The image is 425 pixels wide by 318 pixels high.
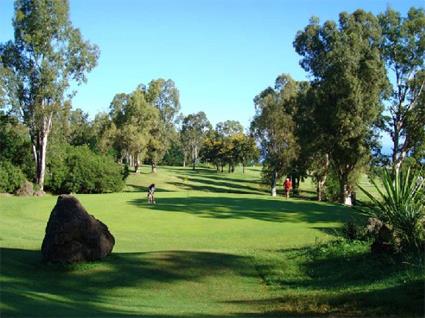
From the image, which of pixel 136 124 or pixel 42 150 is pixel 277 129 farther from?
pixel 42 150

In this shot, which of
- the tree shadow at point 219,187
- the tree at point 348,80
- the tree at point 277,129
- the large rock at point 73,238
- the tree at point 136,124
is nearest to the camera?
the large rock at point 73,238

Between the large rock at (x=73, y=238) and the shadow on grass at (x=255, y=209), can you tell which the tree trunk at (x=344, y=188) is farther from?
the large rock at (x=73, y=238)

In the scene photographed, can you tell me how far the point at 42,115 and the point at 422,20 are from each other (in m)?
37.1

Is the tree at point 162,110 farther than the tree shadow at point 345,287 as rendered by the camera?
Yes

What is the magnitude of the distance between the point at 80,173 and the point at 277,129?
2470 centimetres

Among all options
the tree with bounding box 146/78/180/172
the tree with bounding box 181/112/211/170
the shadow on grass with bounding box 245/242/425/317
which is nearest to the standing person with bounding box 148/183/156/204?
the shadow on grass with bounding box 245/242/425/317

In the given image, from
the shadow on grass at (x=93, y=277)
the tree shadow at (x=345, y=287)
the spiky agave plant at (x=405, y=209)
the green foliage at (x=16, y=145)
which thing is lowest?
the shadow on grass at (x=93, y=277)

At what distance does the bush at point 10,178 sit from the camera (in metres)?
44.4

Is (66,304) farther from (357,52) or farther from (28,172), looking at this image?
(28,172)

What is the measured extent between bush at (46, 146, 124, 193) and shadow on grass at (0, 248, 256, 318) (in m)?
36.8

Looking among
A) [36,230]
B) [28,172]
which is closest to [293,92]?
[28,172]

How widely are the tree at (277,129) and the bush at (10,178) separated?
29488mm

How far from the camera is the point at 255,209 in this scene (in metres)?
28.9

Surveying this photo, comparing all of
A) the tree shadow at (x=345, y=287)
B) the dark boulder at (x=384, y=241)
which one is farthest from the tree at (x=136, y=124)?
the dark boulder at (x=384, y=241)
